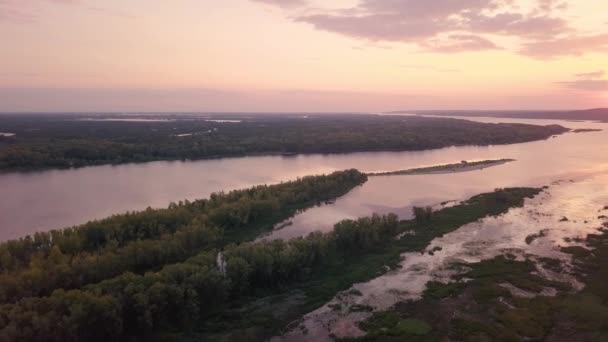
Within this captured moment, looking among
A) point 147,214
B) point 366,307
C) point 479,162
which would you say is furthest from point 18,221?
point 479,162

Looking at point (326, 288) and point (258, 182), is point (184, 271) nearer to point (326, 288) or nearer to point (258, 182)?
point (326, 288)

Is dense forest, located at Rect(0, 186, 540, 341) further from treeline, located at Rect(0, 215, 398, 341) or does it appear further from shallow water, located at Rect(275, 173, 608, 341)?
shallow water, located at Rect(275, 173, 608, 341)

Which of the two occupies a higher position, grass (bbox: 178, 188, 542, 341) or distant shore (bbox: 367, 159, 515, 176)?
distant shore (bbox: 367, 159, 515, 176)

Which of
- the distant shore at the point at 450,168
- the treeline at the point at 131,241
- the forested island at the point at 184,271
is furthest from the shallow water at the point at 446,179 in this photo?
the forested island at the point at 184,271

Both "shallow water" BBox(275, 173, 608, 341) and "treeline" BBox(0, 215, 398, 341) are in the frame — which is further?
"shallow water" BBox(275, 173, 608, 341)

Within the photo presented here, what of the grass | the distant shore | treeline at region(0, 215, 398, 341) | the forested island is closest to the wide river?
the distant shore

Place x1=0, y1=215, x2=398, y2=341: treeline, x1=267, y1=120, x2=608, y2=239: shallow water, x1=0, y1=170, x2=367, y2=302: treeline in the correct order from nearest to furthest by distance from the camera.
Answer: x1=0, y1=215, x2=398, y2=341: treeline, x1=0, y1=170, x2=367, y2=302: treeline, x1=267, y1=120, x2=608, y2=239: shallow water

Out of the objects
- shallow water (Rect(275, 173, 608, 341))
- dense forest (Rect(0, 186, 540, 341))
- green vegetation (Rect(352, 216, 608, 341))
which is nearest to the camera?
dense forest (Rect(0, 186, 540, 341))

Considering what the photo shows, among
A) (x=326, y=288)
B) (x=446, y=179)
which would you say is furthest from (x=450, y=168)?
(x=326, y=288)
